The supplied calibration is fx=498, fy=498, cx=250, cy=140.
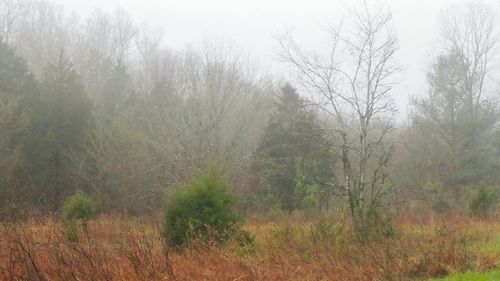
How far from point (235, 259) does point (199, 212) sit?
335 centimetres

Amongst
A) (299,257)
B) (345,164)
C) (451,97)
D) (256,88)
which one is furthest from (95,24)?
(299,257)

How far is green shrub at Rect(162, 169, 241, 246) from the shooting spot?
422 inches

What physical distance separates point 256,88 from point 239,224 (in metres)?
22.9

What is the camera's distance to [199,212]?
429 inches

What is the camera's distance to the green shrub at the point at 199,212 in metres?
10.7

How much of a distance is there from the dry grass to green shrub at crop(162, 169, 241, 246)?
125 cm

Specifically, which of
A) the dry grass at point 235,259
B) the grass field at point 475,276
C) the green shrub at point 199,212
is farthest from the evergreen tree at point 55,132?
the grass field at point 475,276

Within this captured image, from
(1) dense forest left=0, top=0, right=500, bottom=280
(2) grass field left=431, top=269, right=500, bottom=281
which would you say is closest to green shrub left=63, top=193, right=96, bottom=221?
(1) dense forest left=0, top=0, right=500, bottom=280

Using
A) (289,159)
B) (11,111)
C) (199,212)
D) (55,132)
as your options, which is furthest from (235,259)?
(55,132)

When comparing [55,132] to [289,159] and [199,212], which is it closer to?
[289,159]

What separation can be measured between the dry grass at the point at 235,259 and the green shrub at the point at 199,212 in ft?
4.11

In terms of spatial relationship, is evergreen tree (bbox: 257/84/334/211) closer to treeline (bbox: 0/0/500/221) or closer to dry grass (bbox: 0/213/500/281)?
treeline (bbox: 0/0/500/221)

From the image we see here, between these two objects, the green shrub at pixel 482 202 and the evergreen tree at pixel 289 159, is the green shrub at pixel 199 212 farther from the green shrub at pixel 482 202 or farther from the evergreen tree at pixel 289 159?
the evergreen tree at pixel 289 159

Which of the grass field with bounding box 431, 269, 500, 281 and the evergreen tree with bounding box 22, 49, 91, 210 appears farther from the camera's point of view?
the evergreen tree with bounding box 22, 49, 91, 210
